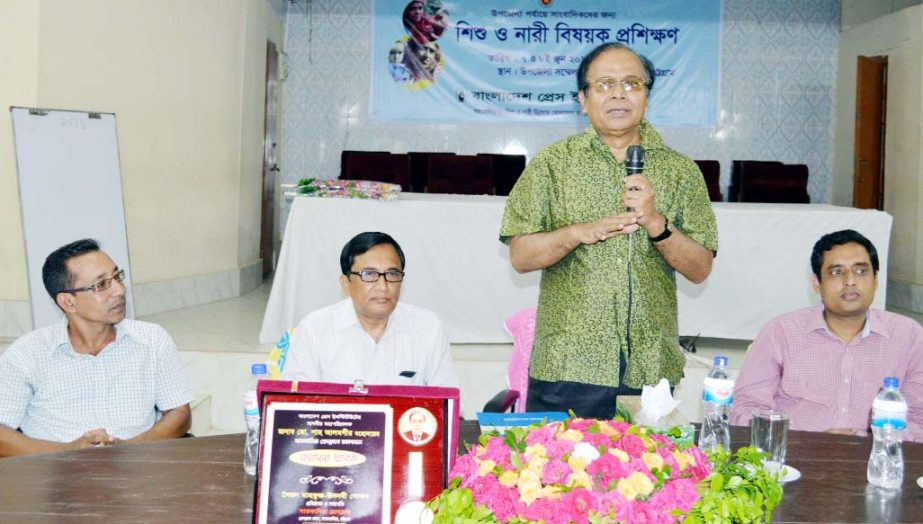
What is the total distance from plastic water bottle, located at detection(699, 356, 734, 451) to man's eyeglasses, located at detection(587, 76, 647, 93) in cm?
67

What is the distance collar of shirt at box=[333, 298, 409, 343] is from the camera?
2.66 m

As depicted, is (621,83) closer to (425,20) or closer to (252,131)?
(252,131)

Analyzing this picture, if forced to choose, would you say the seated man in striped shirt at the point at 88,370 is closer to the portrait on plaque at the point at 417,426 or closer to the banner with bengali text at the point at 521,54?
the portrait on plaque at the point at 417,426

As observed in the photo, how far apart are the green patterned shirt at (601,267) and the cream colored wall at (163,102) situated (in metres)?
3.71

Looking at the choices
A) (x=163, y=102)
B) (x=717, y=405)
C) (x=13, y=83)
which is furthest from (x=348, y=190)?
(x=717, y=405)

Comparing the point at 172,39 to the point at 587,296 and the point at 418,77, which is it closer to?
the point at 418,77

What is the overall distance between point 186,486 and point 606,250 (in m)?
1.09

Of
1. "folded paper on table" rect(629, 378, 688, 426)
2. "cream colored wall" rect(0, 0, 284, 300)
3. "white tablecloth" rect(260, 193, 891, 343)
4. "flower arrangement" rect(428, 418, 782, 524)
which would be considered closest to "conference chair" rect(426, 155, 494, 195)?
"cream colored wall" rect(0, 0, 284, 300)

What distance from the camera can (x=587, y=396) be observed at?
2316mm

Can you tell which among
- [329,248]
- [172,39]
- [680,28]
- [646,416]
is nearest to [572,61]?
[680,28]

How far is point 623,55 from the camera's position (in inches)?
90.0

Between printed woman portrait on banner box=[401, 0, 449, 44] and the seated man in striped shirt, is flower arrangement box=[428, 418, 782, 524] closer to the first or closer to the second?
the seated man in striped shirt

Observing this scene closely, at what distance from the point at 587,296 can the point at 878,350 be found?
92 cm

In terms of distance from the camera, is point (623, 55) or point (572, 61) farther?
point (572, 61)
